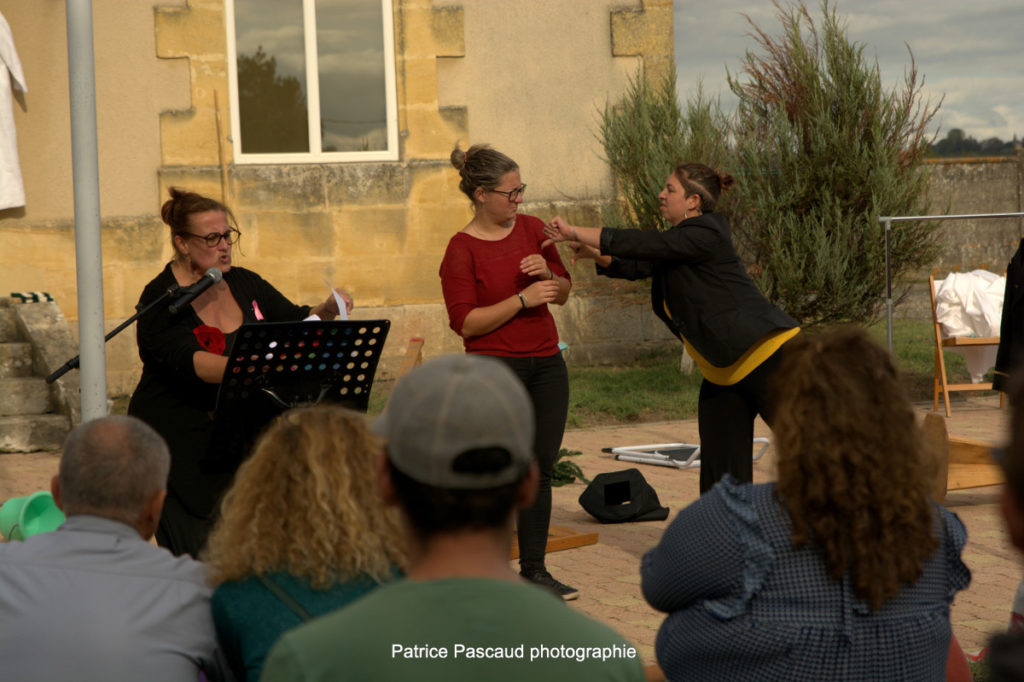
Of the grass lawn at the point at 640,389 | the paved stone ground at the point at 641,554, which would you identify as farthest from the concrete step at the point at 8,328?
the paved stone ground at the point at 641,554

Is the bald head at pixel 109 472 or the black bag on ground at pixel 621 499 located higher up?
the bald head at pixel 109 472

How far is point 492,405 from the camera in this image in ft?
5.31

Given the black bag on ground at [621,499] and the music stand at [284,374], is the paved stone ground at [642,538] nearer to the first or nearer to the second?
the black bag on ground at [621,499]

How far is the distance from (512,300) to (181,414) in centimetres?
155

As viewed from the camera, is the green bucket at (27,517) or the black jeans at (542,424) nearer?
the green bucket at (27,517)

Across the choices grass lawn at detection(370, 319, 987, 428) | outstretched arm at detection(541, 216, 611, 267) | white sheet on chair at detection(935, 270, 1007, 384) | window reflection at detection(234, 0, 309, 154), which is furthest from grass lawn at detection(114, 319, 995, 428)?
outstretched arm at detection(541, 216, 611, 267)

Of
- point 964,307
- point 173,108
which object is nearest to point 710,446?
point 964,307

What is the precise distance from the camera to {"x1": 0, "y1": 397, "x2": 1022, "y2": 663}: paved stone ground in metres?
5.06

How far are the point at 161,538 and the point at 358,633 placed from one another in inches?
128

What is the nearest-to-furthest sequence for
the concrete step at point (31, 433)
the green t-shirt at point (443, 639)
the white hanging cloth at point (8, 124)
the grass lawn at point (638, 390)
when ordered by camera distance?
1. the green t-shirt at point (443, 639)
2. the concrete step at point (31, 433)
3. the white hanging cloth at point (8, 124)
4. the grass lawn at point (638, 390)

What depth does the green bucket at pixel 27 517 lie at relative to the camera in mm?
4711

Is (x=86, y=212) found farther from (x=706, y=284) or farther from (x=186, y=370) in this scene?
(x=706, y=284)

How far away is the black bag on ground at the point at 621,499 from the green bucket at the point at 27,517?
11.0ft

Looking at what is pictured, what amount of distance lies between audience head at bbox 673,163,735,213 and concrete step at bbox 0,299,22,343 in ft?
24.7
